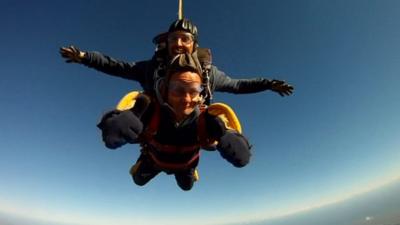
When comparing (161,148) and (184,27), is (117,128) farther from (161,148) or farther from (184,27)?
(184,27)

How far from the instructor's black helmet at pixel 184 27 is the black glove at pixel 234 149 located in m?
1.31

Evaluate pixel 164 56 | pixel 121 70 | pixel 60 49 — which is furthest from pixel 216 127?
pixel 60 49

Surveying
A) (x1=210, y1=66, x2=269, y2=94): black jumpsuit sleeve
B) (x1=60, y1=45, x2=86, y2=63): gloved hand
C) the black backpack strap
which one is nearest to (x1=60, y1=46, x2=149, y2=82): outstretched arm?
(x1=60, y1=45, x2=86, y2=63): gloved hand

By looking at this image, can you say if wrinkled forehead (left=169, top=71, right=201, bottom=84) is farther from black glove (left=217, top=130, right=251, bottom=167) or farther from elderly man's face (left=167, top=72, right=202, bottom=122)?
black glove (left=217, top=130, right=251, bottom=167)

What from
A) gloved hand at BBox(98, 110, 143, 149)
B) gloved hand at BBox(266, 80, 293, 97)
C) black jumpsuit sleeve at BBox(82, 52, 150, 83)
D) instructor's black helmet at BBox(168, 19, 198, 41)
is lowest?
gloved hand at BBox(98, 110, 143, 149)

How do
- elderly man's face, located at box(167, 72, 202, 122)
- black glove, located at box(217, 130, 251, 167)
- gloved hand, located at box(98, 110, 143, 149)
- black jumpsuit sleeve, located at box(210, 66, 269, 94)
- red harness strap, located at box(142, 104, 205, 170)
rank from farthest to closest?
black jumpsuit sleeve, located at box(210, 66, 269, 94) → red harness strap, located at box(142, 104, 205, 170) → elderly man's face, located at box(167, 72, 202, 122) → black glove, located at box(217, 130, 251, 167) → gloved hand, located at box(98, 110, 143, 149)

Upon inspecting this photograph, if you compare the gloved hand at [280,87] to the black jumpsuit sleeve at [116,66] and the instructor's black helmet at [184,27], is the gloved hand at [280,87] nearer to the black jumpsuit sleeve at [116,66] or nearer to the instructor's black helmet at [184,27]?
the instructor's black helmet at [184,27]

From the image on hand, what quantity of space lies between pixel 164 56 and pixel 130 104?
844mm

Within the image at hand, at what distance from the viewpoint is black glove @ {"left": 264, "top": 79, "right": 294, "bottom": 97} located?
363 centimetres

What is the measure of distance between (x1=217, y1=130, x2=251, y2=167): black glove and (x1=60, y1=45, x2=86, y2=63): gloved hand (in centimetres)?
183

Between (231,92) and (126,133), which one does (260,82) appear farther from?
(126,133)

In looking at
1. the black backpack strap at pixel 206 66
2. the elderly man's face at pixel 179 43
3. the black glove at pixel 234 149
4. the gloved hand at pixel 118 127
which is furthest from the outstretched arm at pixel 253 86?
the gloved hand at pixel 118 127

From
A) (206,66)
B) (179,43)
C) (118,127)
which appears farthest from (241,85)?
(118,127)

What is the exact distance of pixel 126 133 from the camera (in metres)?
2.23
